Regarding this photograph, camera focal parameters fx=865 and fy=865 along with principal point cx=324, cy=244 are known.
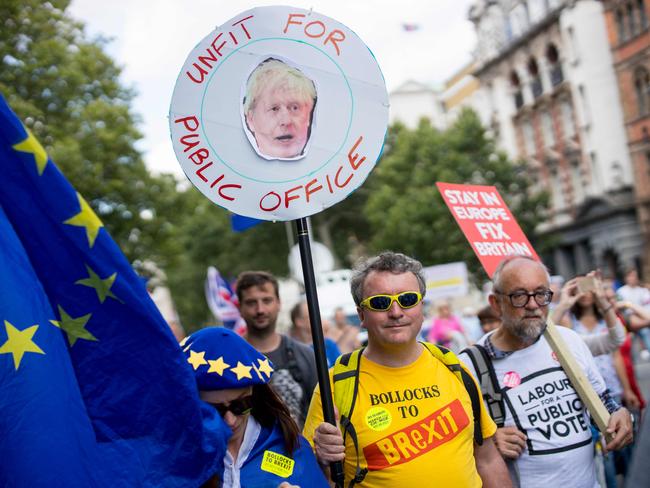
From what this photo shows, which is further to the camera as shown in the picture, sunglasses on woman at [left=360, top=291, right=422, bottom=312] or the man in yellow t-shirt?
sunglasses on woman at [left=360, top=291, right=422, bottom=312]

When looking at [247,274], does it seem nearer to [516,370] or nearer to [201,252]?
[516,370]

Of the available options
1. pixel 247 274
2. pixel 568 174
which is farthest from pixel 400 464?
pixel 568 174

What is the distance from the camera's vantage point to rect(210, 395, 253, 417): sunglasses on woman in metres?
2.91

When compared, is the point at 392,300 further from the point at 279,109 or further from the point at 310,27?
the point at 310,27

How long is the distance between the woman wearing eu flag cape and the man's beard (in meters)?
1.23

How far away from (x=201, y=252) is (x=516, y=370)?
45872 mm

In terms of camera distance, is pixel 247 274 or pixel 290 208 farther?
pixel 247 274

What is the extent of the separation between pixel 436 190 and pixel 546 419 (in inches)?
1222

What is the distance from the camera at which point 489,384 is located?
3816 millimetres

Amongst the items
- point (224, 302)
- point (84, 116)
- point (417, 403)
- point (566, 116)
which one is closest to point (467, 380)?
point (417, 403)

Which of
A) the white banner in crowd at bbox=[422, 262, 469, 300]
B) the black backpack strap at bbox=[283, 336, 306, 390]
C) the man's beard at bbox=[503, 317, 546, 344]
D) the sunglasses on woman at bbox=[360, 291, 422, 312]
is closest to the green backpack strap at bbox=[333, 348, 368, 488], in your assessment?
the sunglasses on woman at bbox=[360, 291, 422, 312]

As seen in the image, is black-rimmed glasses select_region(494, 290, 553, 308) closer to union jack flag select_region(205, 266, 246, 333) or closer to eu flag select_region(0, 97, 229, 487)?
eu flag select_region(0, 97, 229, 487)

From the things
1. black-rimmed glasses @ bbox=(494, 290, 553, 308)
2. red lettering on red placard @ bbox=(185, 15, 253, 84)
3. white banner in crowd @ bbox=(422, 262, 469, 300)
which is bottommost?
black-rimmed glasses @ bbox=(494, 290, 553, 308)

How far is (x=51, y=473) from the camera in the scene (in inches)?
90.5
